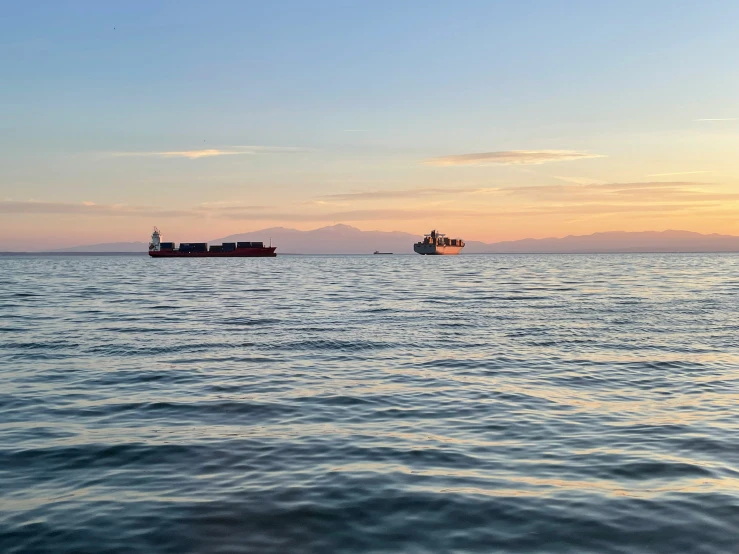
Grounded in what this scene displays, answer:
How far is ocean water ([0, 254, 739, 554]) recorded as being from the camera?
24.6 ft

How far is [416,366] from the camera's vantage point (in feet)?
61.2

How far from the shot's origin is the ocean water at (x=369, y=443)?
7.50m

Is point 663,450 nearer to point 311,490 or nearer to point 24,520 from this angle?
point 311,490

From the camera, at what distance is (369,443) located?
36.3ft

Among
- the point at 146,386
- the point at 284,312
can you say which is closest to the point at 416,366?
the point at 146,386

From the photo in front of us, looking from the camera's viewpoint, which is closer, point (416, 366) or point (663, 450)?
point (663, 450)

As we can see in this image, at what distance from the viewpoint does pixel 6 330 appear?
27016 millimetres

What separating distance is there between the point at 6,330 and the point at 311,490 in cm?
2285

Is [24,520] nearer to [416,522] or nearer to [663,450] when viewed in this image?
[416,522]

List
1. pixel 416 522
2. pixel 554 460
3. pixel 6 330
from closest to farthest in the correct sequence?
pixel 416 522 → pixel 554 460 → pixel 6 330

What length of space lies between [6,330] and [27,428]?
56.3 ft

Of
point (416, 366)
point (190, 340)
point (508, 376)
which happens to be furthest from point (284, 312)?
point (508, 376)

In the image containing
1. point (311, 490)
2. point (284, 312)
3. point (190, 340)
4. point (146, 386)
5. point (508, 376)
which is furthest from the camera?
point (284, 312)

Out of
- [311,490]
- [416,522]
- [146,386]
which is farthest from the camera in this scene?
[146,386]
